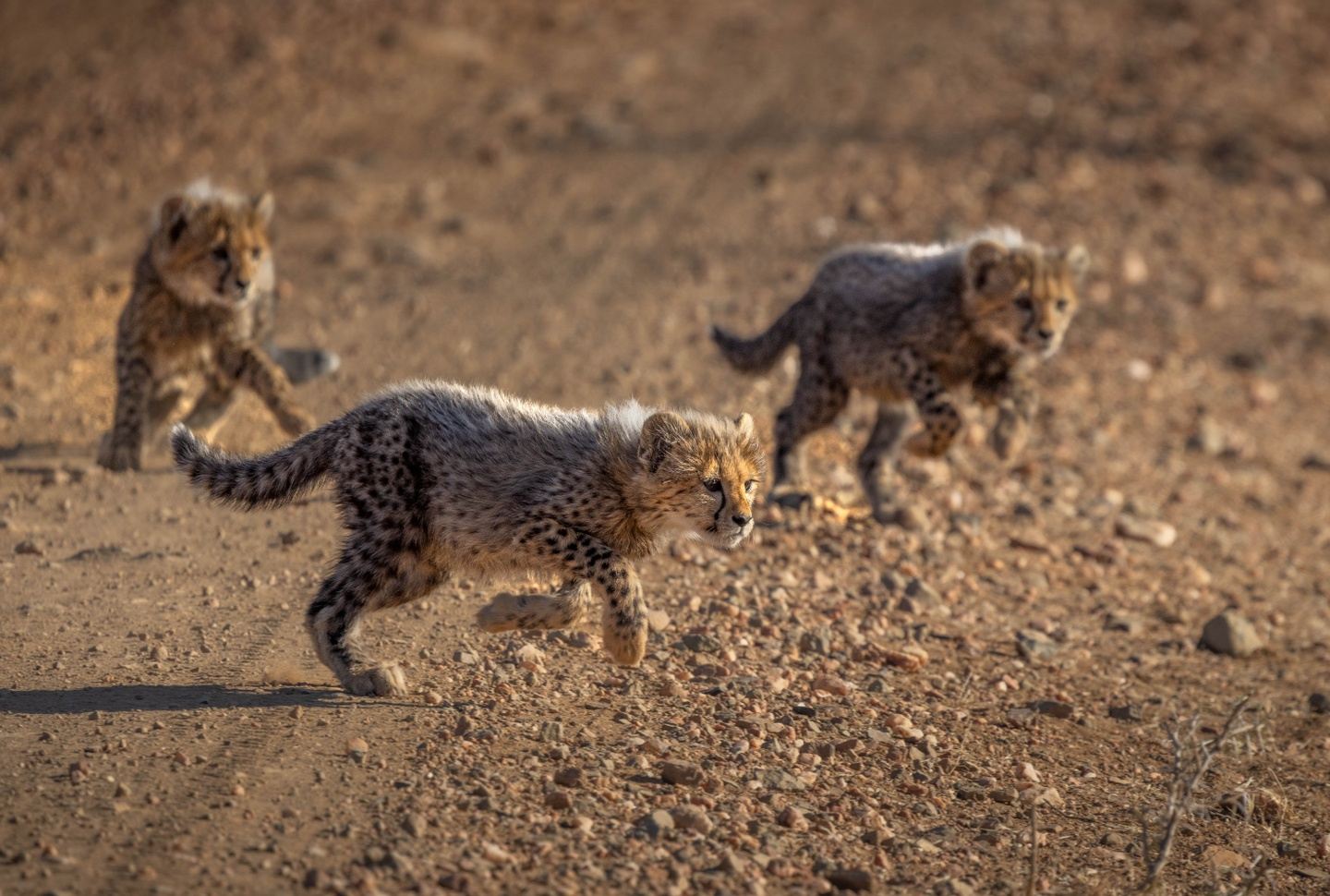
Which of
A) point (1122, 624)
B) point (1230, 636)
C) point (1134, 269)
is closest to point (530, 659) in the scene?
point (1122, 624)

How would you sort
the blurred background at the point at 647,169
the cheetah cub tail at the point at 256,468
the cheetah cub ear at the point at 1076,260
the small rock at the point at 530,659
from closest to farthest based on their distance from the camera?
the cheetah cub tail at the point at 256,468 < the small rock at the point at 530,659 < the cheetah cub ear at the point at 1076,260 < the blurred background at the point at 647,169

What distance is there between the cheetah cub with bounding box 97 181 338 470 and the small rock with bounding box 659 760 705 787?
3.89 meters

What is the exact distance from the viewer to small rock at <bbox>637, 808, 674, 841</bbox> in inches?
211

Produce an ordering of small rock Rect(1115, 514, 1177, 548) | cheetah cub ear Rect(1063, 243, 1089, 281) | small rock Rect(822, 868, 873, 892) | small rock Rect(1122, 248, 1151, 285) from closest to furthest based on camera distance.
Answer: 1. small rock Rect(822, 868, 873, 892)
2. cheetah cub ear Rect(1063, 243, 1089, 281)
3. small rock Rect(1115, 514, 1177, 548)
4. small rock Rect(1122, 248, 1151, 285)

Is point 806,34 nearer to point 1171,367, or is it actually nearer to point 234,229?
point 1171,367

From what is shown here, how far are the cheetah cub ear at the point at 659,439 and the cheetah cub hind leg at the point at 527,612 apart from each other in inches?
25.2

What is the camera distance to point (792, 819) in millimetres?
5590

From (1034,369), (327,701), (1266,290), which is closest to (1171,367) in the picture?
(1034,369)

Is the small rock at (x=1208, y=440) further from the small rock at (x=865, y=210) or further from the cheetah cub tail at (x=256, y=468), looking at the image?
the cheetah cub tail at (x=256, y=468)

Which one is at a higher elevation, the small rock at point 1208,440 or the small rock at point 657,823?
the small rock at point 657,823

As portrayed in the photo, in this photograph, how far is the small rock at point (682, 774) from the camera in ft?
18.8

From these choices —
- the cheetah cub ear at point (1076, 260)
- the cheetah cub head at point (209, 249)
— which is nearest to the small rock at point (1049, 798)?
the cheetah cub ear at point (1076, 260)

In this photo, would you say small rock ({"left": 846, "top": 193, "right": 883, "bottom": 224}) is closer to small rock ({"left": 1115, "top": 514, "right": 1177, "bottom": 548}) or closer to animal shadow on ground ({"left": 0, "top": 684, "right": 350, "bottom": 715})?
small rock ({"left": 1115, "top": 514, "right": 1177, "bottom": 548})

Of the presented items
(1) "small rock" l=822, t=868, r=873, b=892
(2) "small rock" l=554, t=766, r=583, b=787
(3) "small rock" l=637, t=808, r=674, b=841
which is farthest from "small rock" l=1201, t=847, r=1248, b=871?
(2) "small rock" l=554, t=766, r=583, b=787
